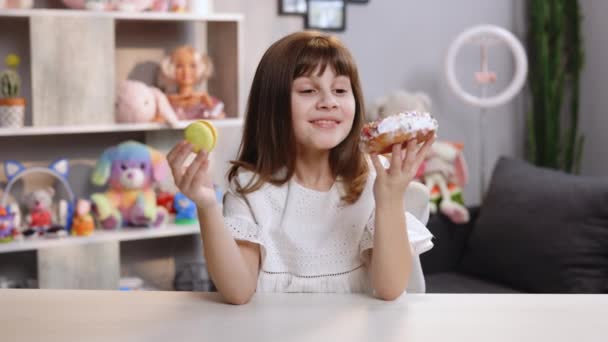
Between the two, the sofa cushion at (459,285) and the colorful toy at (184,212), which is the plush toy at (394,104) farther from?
the colorful toy at (184,212)

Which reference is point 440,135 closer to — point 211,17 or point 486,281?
point 486,281

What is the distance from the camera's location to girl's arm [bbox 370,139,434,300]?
4.06 ft

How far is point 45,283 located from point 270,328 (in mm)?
1787

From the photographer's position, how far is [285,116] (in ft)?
4.77

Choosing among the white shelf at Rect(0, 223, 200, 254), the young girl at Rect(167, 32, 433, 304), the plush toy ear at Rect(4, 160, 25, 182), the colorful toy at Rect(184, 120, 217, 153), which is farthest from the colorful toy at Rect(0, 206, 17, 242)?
the colorful toy at Rect(184, 120, 217, 153)

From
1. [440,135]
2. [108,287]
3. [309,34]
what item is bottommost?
[108,287]

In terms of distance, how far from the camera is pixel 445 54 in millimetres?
3387

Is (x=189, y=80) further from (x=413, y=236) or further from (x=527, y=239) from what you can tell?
(x=413, y=236)

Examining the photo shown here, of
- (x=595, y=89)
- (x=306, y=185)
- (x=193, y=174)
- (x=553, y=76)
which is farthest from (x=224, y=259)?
(x=595, y=89)

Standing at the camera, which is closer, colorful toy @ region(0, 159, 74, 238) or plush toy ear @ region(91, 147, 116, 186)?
colorful toy @ region(0, 159, 74, 238)

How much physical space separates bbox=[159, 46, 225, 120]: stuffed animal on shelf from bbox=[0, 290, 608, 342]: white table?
5.46ft

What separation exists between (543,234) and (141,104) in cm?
137

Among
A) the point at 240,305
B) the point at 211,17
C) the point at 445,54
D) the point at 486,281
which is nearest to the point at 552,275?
the point at 486,281

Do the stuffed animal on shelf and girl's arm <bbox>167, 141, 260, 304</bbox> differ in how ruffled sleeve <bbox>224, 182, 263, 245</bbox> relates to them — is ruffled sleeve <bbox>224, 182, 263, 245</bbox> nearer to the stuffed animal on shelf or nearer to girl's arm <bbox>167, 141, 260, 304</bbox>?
girl's arm <bbox>167, 141, 260, 304</bbox>
